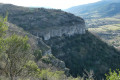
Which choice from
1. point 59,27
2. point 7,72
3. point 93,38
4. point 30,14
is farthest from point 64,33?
point 7,72

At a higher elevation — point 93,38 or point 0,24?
point 0,24

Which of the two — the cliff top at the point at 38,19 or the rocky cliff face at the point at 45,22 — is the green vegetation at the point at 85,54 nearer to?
the rocky cliff face at the point at 45,22

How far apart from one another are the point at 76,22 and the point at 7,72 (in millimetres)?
46099

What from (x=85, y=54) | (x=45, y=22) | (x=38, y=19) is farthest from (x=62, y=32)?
(x=85, y=54)

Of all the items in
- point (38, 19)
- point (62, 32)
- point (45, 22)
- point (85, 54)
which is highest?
point (38, 19)

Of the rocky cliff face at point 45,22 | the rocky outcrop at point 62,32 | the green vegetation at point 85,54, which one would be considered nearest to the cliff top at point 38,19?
the rocky cliff face at point 45,22

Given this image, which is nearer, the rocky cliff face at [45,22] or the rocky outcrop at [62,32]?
the rocky outcrop at [62,32]

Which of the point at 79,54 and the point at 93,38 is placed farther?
the point at 93,38

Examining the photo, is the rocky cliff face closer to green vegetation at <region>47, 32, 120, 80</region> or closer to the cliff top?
the cliff top

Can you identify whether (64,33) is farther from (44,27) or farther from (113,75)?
(113,75)

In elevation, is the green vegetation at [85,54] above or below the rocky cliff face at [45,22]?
below

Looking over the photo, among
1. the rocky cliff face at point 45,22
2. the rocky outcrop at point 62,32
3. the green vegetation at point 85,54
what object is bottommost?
the green vegetation at point 85,54

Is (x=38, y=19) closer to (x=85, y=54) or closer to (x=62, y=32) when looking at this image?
(x=62, y=32)

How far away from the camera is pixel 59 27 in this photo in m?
49.0
